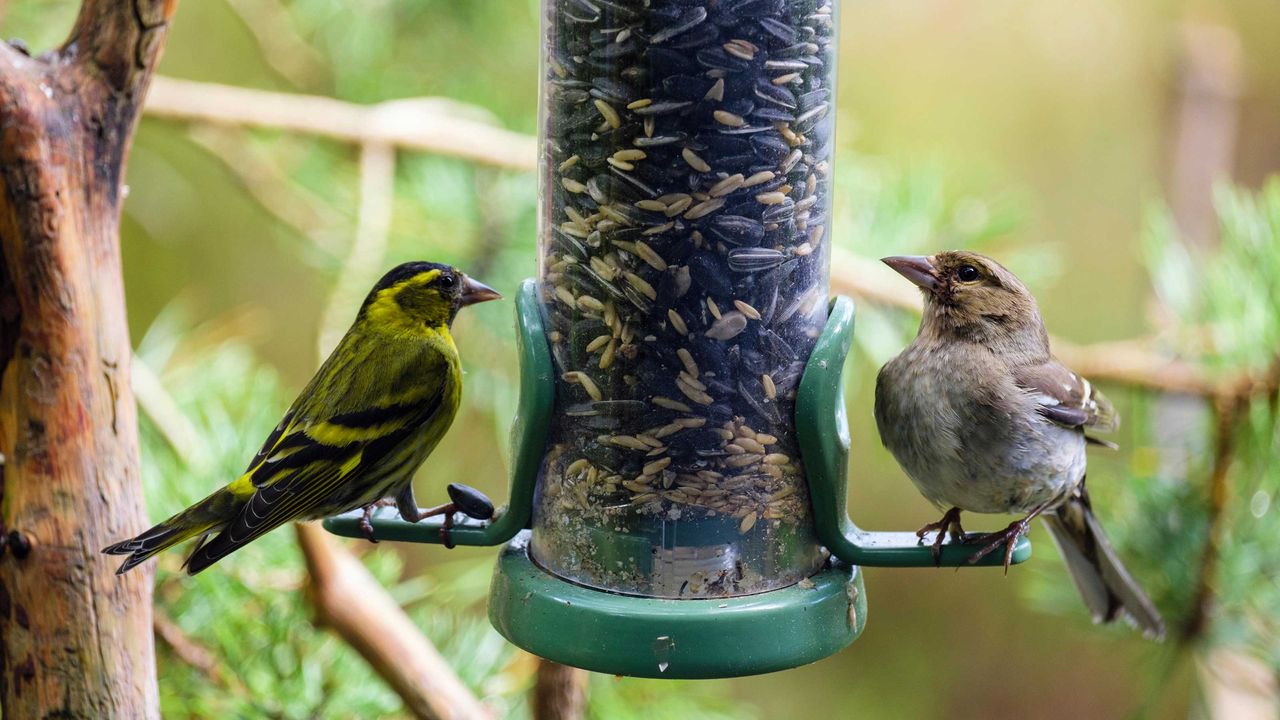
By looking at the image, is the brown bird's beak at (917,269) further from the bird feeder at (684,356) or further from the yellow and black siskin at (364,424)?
the yellow and black siskin at (364,424)

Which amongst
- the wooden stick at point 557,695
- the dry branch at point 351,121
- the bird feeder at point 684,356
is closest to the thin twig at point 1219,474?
the bird feeder at point 684,356

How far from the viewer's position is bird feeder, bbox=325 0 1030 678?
2.84 meters

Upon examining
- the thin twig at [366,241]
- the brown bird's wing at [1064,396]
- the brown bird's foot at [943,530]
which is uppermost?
the thin twig at [366,241]

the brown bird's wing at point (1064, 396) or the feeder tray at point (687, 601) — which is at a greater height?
the brown bird's wing at point (1064, 396)

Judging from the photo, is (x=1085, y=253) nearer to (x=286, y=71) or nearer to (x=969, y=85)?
(x=969, y=85)

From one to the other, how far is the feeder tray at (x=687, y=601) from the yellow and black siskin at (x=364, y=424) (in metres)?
0.13

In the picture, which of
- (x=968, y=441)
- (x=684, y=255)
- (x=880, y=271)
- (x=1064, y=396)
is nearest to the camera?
(x=684, y=255)

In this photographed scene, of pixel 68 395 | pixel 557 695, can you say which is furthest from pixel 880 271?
pixel 68 395

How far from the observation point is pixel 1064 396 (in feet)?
10.8

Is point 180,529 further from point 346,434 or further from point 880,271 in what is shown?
point 880,271

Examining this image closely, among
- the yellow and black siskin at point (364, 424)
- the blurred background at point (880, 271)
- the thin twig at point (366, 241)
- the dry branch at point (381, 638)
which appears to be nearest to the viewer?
the yellow and black siskin at point (364, 424)

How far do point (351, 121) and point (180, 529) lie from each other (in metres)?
1.76

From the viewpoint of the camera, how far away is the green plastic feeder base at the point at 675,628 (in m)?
2.69

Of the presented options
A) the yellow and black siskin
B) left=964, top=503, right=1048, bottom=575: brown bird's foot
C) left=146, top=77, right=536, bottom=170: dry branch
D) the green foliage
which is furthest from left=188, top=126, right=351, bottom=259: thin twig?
the green foliage
